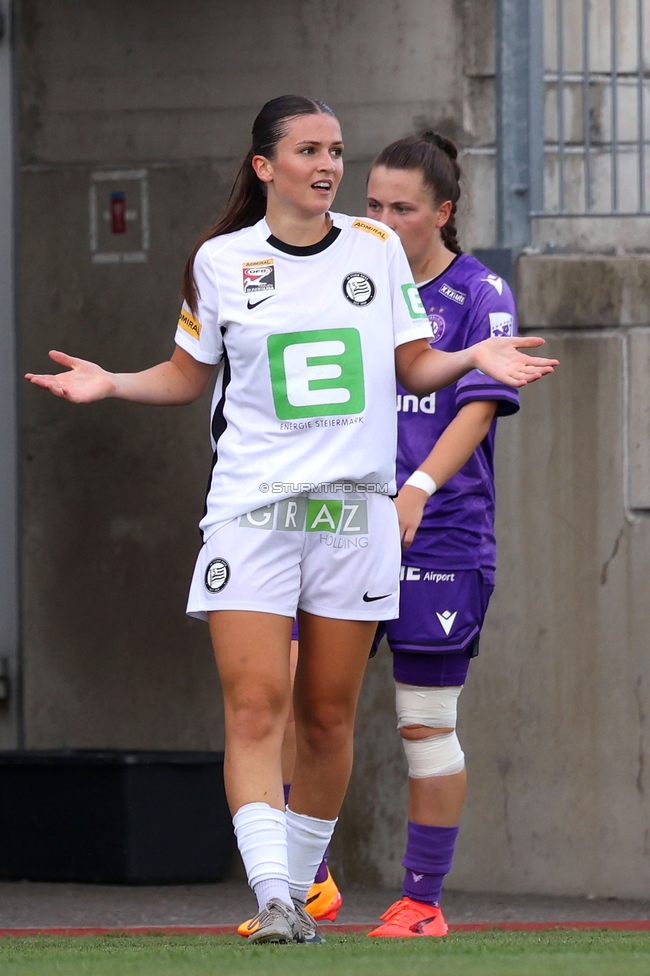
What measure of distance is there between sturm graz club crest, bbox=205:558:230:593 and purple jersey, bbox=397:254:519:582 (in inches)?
38.0

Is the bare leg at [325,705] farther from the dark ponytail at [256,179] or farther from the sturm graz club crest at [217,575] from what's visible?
the dark ponytail at [256,179]

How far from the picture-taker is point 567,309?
565 cm

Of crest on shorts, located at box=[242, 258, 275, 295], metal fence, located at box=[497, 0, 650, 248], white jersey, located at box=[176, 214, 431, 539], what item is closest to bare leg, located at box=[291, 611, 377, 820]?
white jersey, located at box=[176, 214, 431, 539]

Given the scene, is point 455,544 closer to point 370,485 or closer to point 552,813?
point 370,485

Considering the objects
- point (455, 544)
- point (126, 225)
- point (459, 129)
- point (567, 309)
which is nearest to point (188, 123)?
point (126, 225)

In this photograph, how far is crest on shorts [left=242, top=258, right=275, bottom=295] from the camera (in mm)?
3627

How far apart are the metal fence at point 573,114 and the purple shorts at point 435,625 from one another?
5.55 ft

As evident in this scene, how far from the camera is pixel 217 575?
3.57 m

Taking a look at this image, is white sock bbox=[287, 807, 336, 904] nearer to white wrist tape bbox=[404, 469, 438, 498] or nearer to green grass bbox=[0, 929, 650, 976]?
green grass bbox=[0, 929, 650, 976]

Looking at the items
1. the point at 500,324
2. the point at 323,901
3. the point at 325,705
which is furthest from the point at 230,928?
the point at 500,324

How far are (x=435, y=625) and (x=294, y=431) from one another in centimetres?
103

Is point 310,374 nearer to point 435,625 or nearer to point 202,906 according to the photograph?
point 435,625

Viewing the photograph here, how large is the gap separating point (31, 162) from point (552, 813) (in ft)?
9.63

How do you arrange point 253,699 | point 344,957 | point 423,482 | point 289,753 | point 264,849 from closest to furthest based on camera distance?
1. point 344,957
2. point 264,849
3. point 253,699
4. point 423,482
5. point 289,753
